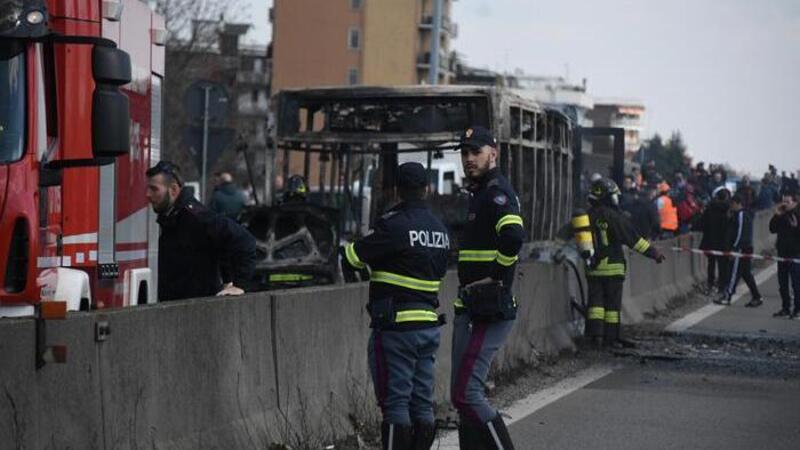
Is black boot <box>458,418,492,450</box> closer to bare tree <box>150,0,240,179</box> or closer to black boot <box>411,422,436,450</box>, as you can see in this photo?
black boot <box>411,422,436,450</box>

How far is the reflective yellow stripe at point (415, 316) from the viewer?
987 centimetres

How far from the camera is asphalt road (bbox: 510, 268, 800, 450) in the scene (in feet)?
42.5

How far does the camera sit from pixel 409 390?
993 centimetres

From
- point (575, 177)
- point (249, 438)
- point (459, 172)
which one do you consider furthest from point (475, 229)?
point (459, 172)

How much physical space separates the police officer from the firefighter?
36.5 ft

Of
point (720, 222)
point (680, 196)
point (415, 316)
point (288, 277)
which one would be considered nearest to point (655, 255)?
point (288, 277)

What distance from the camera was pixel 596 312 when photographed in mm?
21078

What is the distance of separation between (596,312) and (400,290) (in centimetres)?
1139

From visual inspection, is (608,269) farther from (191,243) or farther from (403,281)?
(403,281)

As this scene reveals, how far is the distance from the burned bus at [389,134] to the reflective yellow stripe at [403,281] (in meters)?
11.9

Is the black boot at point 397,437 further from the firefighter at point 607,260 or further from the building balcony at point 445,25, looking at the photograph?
the building balcony at point 445,25

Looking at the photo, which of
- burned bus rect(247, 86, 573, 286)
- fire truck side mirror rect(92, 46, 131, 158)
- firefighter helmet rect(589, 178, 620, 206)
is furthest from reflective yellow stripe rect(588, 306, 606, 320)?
fire truck side mirror rect(92, 46, 131, 158)

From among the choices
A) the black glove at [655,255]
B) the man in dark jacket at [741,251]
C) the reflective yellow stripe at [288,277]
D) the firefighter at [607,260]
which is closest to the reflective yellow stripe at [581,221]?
the firefighter at [607,260]

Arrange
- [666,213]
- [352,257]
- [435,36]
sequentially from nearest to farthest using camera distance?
[352,257]
[435,36]
[666,213]
